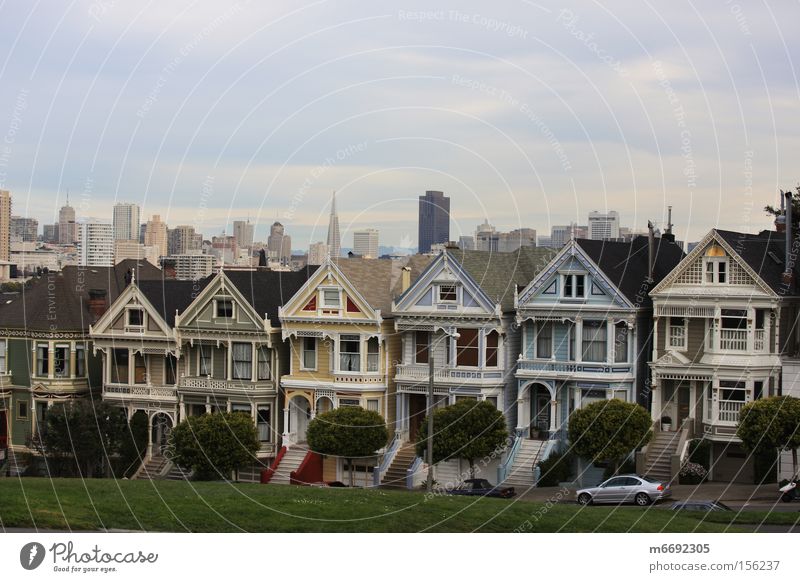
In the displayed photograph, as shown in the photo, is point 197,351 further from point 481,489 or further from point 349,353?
point 481,489

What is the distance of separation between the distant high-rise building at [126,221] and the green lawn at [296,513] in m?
20.1

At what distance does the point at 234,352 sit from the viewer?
53.6 meters

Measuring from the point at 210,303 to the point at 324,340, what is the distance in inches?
196

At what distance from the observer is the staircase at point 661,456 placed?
46656mm

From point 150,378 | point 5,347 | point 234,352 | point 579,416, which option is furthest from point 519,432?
point 5,347

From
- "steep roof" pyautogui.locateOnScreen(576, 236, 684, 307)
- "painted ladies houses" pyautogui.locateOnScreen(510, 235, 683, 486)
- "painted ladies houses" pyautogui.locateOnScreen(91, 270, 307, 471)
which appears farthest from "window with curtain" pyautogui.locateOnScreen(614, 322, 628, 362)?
"painted ladies houses" pyautogui.locateOnScreen(91, 270, 307, 471)

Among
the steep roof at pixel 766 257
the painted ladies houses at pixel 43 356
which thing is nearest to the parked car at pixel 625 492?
the steep roof at pixel 766 257

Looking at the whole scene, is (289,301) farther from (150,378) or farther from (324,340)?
(150,378)

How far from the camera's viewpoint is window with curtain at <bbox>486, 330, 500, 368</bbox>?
50.5 meters

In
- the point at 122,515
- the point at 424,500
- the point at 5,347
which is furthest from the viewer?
the point at 5,347

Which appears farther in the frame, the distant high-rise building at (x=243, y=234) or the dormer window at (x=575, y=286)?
the distant high-rise building at (x=243, y=234)

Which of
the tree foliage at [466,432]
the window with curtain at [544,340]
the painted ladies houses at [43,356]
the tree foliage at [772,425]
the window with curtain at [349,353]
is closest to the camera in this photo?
the tree foliage at [772,425]

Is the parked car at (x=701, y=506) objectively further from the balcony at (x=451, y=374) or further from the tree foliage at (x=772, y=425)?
the balcony at (x=451, y=374)

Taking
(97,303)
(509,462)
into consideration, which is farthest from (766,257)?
(97,303)
